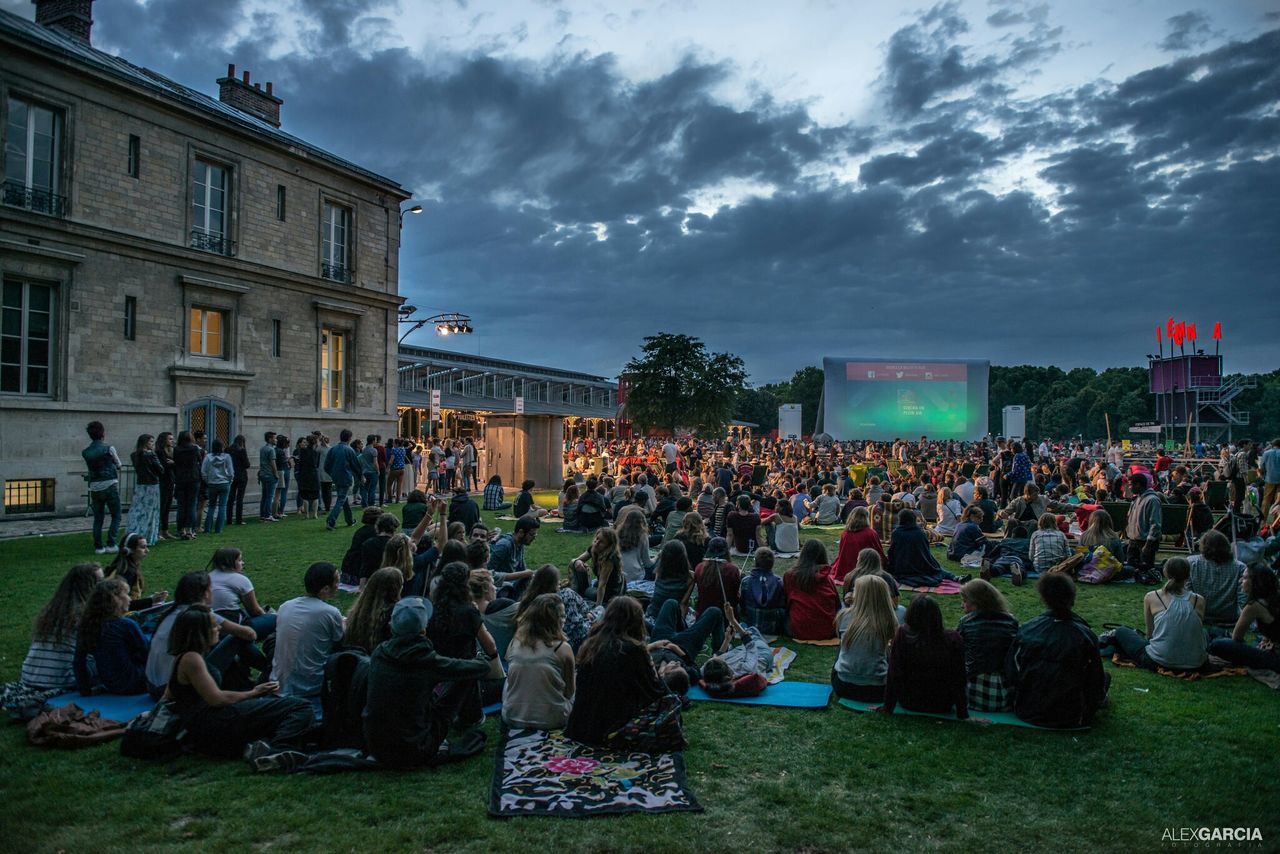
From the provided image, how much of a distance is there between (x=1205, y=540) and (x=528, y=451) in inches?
782

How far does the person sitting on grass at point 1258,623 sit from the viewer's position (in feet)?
22.6

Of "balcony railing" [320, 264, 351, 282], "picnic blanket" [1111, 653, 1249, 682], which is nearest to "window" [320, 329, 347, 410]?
"balcony railing" [320, 264, 351, 282]

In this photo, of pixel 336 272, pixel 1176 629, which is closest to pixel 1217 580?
pixel 1176 629

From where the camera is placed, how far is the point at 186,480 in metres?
14.1

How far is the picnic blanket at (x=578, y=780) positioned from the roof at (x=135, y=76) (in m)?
19.4

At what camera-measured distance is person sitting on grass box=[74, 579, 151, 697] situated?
574 cm

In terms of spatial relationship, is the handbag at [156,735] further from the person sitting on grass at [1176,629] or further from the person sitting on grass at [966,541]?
the person sitting on grass at [966,541]

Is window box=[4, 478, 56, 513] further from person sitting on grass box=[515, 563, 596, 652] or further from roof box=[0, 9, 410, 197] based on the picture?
person sitting on grass box=[515, 563, 596, 652]

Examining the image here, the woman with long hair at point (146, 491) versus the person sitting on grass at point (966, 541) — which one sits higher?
the woman with long hair at point (146, 491)

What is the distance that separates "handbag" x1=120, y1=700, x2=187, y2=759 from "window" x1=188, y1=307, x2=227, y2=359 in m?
17.7

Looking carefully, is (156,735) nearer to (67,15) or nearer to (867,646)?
(867,646)


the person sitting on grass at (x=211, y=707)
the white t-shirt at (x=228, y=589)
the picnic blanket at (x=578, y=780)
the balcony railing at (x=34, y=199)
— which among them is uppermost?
the balcony railing at (x=34, y=199)

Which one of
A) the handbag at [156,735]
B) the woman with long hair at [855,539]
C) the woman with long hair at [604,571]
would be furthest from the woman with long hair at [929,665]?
the handbag at [156,735]

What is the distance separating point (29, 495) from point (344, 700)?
16344 mm
